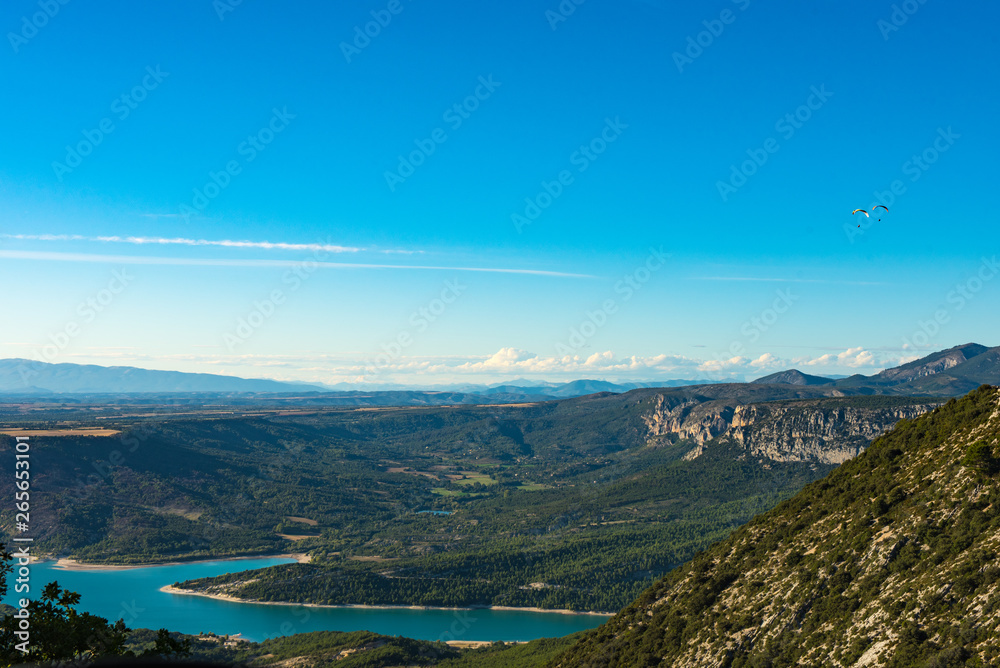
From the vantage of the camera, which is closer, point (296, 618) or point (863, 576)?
point (863, 576)

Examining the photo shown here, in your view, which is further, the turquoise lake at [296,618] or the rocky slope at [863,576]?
the turquoise lake at [296,618]

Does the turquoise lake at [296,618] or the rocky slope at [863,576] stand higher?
the rocky slope at [863,576]

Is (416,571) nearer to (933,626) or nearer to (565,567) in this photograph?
(565,567)

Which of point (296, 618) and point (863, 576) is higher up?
point (863, 576)

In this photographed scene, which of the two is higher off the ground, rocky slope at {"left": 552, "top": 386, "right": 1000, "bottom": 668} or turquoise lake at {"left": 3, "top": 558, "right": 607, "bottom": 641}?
rocky slope at {"left": 552, "top": 386, "right": 1000, "bottom": 668}
